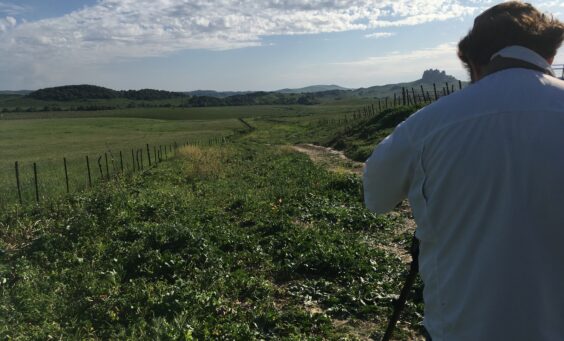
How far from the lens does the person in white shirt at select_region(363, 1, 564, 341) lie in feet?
5.85

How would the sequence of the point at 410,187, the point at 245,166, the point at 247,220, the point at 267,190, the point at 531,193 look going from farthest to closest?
the point at 245,166 < the point at 267,190 < the point at 247,220 < the point at 410,187 < the point at 531,193

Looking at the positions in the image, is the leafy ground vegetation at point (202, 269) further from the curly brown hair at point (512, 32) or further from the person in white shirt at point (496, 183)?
the curly brown hair at point (512, 32)

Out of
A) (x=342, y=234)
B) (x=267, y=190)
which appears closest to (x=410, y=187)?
A: (x=342, y=234)

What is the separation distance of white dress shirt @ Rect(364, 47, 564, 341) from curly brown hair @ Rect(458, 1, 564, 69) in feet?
0.18

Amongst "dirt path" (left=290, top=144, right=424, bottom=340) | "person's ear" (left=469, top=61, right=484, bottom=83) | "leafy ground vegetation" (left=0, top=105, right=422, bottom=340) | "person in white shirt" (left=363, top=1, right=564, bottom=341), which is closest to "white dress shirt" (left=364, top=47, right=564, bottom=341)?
"person in white shirt" (left=363, top=1, right=564, bottom=341)

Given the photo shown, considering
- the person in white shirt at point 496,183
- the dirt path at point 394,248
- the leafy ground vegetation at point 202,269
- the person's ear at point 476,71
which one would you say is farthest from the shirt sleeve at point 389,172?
the dirt path at point 394,248

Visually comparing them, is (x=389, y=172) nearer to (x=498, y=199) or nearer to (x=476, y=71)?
(x=498, y=199)

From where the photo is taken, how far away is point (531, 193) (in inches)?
69.9

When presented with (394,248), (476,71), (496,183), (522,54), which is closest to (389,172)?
(496,183)

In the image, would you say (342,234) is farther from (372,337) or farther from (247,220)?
(372,337)

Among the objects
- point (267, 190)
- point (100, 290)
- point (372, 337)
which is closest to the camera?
point (372, 337)

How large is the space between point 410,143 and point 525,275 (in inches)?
26.7

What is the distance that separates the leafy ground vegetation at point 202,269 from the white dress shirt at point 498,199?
11.8ft

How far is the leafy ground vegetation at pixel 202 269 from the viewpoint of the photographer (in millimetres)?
5602
